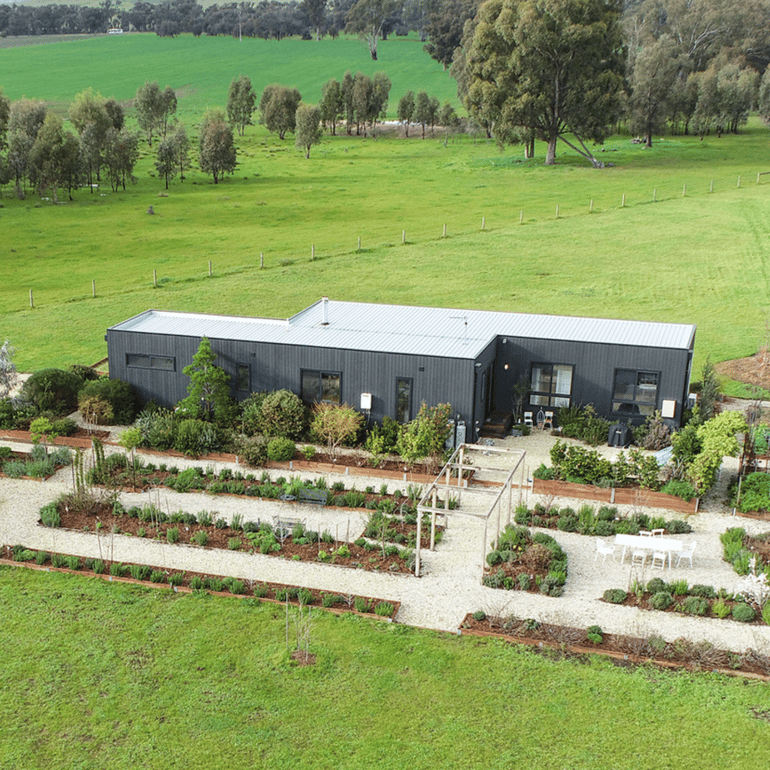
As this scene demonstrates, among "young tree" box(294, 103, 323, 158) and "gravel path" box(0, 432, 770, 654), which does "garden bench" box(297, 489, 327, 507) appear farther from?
"young tree" box(294, 103, 323, 158)

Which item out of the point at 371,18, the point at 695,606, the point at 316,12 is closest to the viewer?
the point at 695,606

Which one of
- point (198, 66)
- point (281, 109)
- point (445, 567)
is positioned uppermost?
point (198, 66)

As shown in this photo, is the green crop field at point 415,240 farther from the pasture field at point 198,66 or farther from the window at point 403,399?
the pasture field at point 198,66

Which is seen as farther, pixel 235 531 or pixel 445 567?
pixel 235 531

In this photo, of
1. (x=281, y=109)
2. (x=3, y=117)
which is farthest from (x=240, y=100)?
(x=3, y=117)

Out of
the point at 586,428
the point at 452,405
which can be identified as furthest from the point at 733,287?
the point at 452,405

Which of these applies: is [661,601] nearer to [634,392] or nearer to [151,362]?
[634,392]

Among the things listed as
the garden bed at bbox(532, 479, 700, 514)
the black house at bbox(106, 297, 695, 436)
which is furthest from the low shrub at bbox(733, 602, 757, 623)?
the black house at bbox(106, 297, 695, 436)

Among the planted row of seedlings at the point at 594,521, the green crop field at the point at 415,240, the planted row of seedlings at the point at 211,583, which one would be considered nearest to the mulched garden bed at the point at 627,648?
the planted row of seedlings at the point at 211,583

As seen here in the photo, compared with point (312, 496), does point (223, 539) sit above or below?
below
